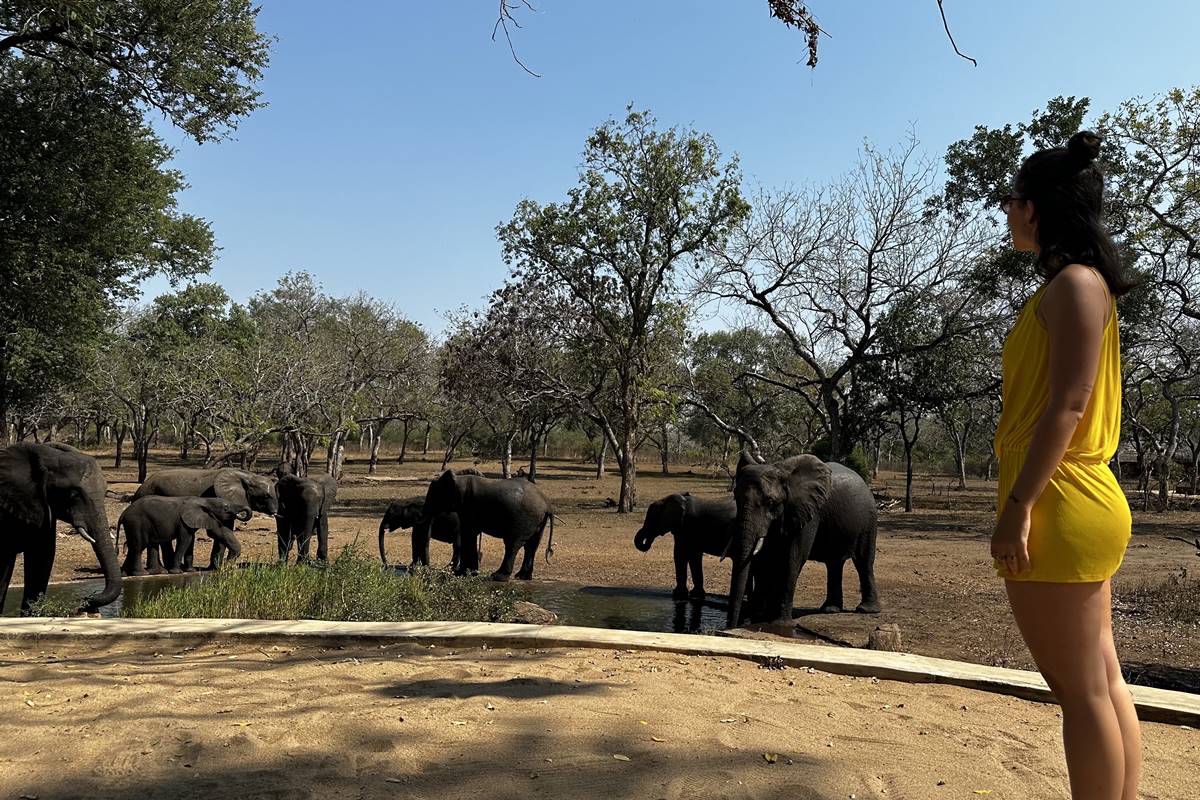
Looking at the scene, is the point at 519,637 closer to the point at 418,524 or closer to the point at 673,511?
the point at 673,511

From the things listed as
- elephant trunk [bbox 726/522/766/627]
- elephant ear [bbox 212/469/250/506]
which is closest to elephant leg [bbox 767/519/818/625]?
elephant trunk [bbox 726/522/766/627]

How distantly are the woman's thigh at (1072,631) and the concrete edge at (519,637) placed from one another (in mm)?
2933

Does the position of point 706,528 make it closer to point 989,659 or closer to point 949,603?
point 949,603

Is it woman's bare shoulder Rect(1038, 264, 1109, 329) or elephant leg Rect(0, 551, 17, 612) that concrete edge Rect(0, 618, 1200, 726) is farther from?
woman's bare shoulder Rect(1038, 264, 1109, 329)

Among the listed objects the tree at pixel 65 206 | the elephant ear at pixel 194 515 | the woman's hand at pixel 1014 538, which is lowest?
the elephant ear at pixel 194 515

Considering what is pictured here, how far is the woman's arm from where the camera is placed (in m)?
2.30

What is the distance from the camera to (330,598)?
7754 millimetres

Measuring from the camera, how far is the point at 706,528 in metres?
11.2

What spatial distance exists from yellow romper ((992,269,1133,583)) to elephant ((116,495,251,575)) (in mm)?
11600

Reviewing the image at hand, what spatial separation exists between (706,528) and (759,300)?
591 inches

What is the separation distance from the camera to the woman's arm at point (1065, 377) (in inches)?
90.7

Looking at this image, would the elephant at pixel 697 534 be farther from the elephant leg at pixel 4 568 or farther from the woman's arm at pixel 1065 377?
the woman's arm at pixel 1065 377

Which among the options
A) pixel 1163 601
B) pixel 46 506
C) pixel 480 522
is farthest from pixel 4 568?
pixel 1163 601

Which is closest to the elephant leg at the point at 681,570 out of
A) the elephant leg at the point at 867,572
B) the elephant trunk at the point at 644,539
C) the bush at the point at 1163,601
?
the elephant trunk at the point at 644,539
